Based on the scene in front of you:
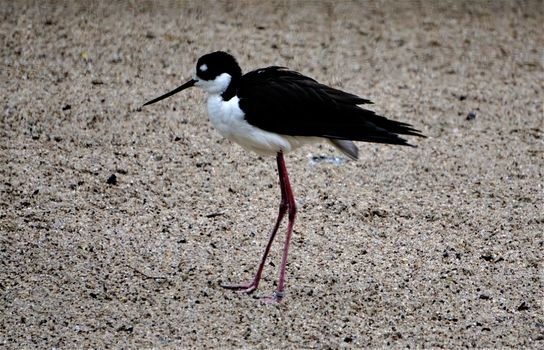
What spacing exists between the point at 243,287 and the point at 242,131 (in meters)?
0.81

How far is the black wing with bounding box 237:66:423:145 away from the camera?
15.1 feet

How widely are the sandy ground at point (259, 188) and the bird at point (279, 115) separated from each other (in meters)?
0.44

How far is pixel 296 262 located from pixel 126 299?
1026 mm

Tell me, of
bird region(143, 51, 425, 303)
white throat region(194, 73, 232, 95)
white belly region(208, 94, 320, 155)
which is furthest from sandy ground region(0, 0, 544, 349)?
white throat region(194, 73, 232, 95)

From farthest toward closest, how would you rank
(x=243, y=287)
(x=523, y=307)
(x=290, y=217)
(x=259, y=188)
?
(x=259, y=188), (x=290, y=217), (x=243, y=287), (x=523, y=307)

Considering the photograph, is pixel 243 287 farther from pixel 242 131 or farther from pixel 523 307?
pixel 523 307

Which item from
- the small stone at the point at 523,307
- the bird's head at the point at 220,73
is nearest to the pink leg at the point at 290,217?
the bird's head at the point at 220,73

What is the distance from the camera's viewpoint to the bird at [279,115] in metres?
4.62

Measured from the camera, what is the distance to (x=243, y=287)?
184 inches

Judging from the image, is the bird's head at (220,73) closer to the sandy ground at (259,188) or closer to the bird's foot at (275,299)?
the sandy ground at (259,188)

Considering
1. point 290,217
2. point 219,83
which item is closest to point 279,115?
point 219,83

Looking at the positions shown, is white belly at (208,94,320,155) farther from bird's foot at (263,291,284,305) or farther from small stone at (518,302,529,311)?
small stone at (518,302,529,311)

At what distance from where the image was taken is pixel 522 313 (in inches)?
178

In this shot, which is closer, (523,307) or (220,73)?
(523,307)
